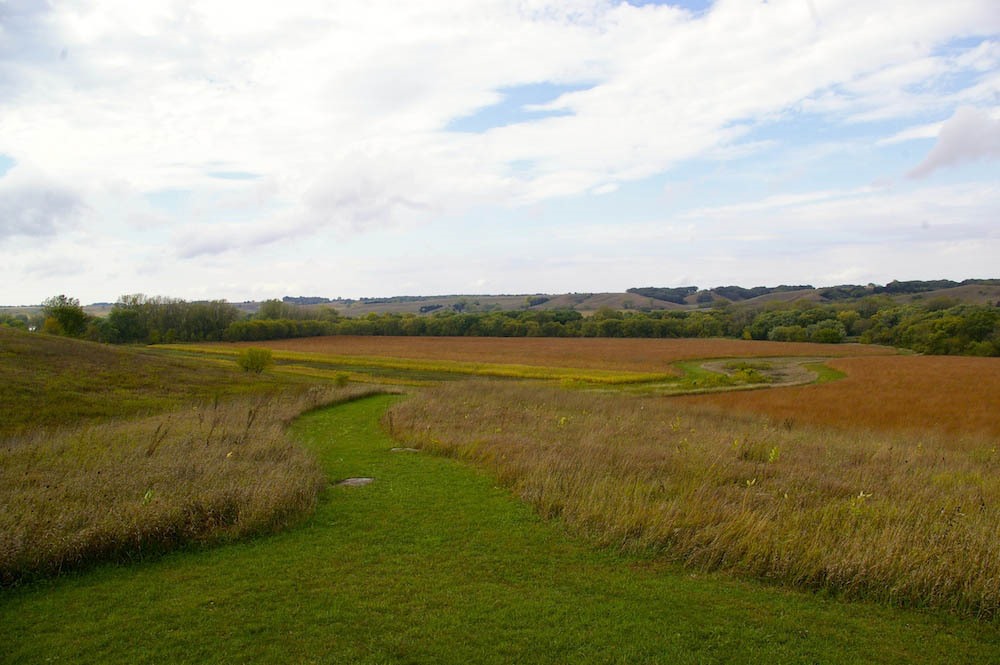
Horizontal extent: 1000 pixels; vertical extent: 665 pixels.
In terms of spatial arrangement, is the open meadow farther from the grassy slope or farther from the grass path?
the grassy slope

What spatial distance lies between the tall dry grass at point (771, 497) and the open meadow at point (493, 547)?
0.16 feet

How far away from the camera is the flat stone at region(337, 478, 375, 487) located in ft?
41.9

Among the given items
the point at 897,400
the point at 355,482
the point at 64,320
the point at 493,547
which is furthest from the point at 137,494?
the point at 64,320

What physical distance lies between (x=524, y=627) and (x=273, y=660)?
261 centimetres

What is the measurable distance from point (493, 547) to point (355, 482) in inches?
189

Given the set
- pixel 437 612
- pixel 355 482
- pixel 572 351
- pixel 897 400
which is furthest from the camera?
pixel 572 351

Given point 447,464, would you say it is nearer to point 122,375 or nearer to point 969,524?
point 969,524

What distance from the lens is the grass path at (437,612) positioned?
6215mm

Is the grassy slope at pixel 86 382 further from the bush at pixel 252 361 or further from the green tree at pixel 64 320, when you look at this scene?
the green tree at pixel 64 320

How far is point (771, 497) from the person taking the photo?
11.0m

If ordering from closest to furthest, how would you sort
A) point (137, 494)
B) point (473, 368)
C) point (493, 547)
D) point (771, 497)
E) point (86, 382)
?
1. point (493, 547)
2. point (137, 494)
3. point (771, 497)
4. point (86, 382)
5. point (473, 368)

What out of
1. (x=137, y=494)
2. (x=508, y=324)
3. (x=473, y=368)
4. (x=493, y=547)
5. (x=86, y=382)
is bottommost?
(x=473, y=368)

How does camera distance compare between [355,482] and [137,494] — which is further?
[355,482]

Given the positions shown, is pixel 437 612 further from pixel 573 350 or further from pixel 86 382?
pixel 573 350
